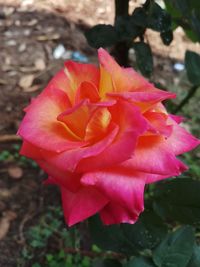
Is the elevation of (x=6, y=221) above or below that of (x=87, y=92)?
below

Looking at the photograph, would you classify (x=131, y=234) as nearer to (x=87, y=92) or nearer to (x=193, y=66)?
(x=87, y=92)

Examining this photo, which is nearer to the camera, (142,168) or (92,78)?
(142,168)

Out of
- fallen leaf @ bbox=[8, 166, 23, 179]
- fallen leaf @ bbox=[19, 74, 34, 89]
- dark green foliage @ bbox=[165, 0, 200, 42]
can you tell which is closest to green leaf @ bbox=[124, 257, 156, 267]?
dark green foliage @ bbox=[165, 0, 200, 42]

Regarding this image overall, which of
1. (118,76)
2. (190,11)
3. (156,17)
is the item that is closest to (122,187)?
(118,76)

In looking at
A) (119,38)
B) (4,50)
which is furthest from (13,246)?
(4,50)

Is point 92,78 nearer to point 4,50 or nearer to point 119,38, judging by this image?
point 119,38

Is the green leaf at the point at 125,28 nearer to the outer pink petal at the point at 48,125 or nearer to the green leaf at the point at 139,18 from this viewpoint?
the green leaf at the point at 139,18
